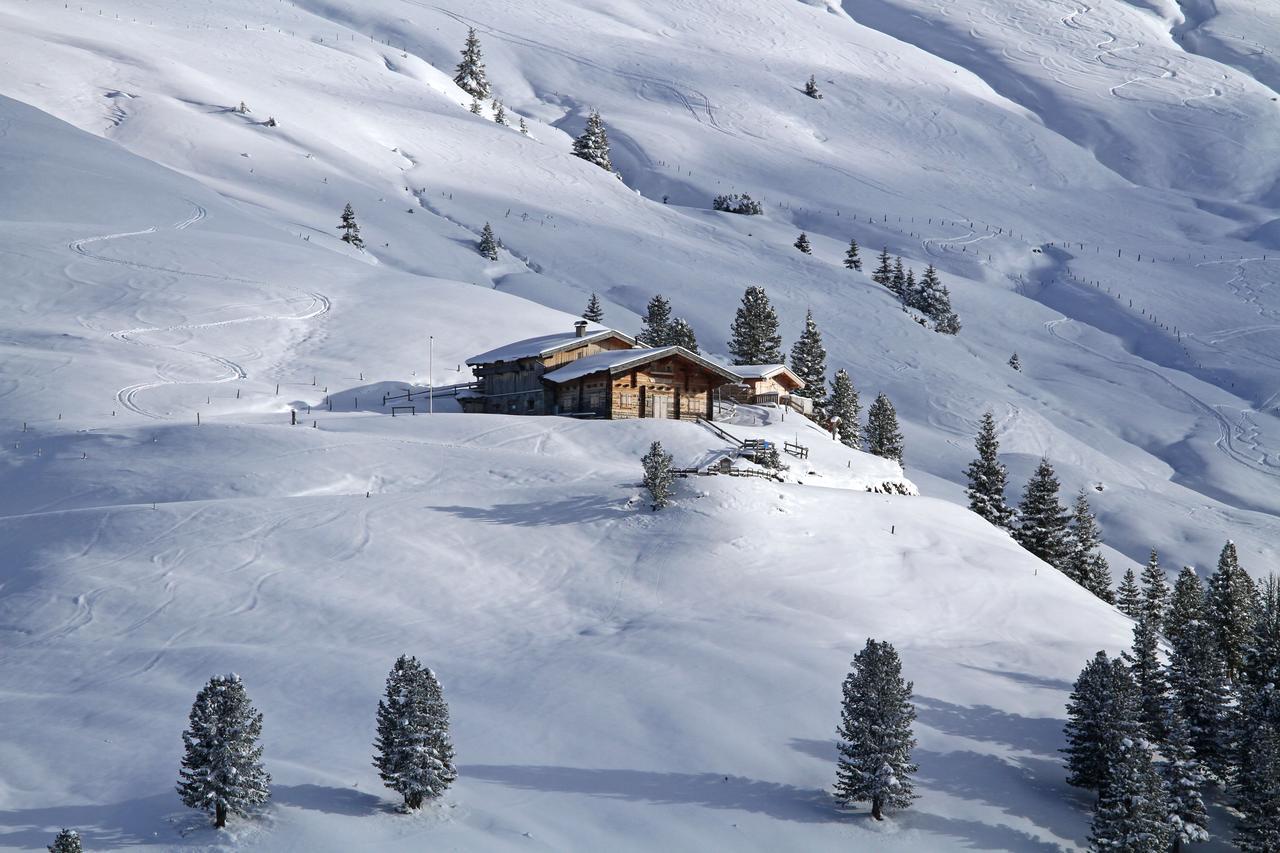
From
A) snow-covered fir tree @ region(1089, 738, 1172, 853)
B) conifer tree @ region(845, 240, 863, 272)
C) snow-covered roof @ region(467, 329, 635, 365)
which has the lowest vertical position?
snow-covered fir tree @ region(1089, 738, 1172, 853)

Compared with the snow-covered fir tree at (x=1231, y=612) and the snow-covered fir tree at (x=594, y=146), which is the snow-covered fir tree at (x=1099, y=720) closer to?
the snow-covered fir tree at (x=1231, y=612)

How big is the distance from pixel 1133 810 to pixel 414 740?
13470 millimetres

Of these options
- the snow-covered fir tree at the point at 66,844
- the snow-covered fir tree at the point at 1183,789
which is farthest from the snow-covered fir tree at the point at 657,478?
the snow-covered fir tree at the point at 66,844

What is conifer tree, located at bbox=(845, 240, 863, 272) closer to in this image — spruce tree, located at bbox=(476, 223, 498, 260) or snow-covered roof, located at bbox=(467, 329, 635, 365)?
spruce tree, located at bbox=(476, 223, 498, 260)

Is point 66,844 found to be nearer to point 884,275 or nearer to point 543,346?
point 543,346

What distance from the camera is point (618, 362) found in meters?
57.1

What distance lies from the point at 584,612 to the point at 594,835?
451 inches

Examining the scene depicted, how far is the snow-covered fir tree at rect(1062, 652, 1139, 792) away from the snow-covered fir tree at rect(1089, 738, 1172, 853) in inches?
48.9

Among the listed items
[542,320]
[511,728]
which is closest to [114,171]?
[542,320]

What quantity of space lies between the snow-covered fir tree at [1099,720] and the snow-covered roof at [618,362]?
31883 mm

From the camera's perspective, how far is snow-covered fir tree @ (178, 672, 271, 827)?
22703 millimetres

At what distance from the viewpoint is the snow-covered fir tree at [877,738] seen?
82.4 feet

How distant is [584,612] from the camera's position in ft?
114

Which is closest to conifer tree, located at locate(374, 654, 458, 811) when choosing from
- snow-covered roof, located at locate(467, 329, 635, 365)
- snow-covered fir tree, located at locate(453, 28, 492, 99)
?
snow-covered roof, located at locate(467, 329, 635, 365)
